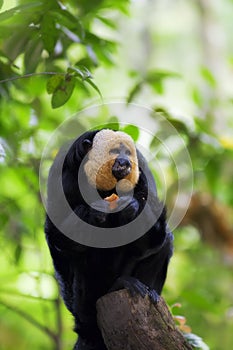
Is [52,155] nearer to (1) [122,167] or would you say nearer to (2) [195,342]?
(1) [122,167]

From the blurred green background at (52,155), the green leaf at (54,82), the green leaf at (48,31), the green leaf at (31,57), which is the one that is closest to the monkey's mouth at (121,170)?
the blurred green background at (52,155)

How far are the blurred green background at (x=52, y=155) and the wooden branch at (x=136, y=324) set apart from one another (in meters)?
0.70

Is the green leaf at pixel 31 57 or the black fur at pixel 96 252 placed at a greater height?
the green leaf at pixel 31 57

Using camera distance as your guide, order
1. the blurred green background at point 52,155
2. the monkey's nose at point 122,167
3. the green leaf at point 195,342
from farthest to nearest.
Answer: the blurred green background at point 52,155 < the green leaf at point 195,342 < the monkey's nose at point 122,167

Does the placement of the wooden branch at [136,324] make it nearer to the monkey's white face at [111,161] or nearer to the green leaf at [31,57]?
the monkey's white face at [111,161]

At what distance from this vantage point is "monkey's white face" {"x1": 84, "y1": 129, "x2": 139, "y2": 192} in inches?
86.7

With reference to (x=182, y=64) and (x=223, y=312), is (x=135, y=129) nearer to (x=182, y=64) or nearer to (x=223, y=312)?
(x=223, y=312)

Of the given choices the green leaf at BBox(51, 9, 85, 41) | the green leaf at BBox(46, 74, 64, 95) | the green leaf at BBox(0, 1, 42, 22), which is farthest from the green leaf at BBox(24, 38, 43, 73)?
the green leaf at BBox(46, 74, 64, 95)

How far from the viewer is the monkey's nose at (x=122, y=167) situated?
7.08 feet

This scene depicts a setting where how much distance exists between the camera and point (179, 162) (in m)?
2.85

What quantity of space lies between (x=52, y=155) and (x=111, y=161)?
0.62 meters

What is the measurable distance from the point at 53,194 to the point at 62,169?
0.10 meters

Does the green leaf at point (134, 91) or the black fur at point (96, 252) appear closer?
the black fur at point (96, 252)

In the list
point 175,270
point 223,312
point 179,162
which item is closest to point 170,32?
point 175,270
